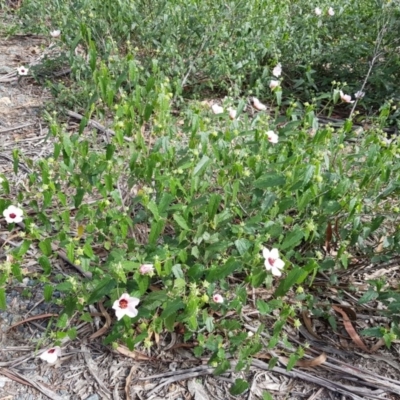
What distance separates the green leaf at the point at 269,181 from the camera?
1823 millimetres

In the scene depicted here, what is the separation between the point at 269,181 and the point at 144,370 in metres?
0.89

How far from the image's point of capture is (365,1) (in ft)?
13.7

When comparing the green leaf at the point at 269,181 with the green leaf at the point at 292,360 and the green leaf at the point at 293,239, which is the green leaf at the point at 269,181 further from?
the green leaf at the point at 292,360

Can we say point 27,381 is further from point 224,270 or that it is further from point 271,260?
point 271,260

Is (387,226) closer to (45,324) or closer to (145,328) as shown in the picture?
(145,328)

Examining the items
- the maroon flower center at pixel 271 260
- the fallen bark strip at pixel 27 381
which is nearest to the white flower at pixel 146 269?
the maroon flower center at pixel 271 260

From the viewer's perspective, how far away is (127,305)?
68.3 inches

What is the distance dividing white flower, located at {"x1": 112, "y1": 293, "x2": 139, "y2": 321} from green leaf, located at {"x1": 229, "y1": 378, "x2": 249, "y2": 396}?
1.50ft

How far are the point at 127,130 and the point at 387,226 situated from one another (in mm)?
1381

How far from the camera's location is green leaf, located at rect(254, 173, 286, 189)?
5.98ft

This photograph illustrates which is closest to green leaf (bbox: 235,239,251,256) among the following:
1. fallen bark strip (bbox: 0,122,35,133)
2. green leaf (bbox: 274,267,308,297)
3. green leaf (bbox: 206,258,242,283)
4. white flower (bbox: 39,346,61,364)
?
green leaf (bbox: 206,258,242,283)

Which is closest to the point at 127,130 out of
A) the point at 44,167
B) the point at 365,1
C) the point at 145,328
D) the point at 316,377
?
the point at 44,167

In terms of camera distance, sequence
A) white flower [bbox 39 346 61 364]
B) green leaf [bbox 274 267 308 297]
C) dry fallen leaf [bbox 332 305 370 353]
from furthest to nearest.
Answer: dry fallen leaf [bbox 332 305 370 353]
white flower [bbox 39 346 61 364]
green leaf [bbox 274 267 308 297]

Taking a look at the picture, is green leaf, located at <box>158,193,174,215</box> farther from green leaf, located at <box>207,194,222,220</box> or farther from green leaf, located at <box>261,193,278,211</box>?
green leaf, located at <box>261,193,278,211</box>
